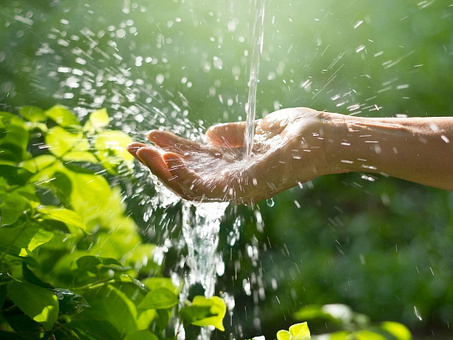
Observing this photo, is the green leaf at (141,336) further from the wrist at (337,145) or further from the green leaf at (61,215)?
the wrist at (337,145)

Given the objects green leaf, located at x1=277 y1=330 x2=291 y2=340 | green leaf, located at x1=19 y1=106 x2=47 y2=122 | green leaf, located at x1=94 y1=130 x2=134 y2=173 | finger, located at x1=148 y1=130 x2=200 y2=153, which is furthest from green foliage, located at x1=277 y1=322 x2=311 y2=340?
finger, located at x1=148 y1=130 x2=200 y2=153

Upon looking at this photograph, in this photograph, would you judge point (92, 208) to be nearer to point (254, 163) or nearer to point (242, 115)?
point (254, 163)

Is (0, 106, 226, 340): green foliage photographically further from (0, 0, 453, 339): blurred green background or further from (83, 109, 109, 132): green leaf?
(0, 0, 453, 339): blurred green background

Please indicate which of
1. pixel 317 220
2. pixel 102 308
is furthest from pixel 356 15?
pixel 102 308

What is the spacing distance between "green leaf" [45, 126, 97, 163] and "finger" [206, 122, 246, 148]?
484 millimetres

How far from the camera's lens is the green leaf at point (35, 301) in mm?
601

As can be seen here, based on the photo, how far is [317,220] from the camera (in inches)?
80.5

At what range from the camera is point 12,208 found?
719mm

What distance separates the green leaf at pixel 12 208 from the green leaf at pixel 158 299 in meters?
0.18

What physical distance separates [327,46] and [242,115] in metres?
0.38

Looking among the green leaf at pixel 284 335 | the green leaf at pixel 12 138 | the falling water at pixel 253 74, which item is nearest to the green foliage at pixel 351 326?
the green leaf at pixel 284 335

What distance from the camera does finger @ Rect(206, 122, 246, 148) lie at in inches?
53.8

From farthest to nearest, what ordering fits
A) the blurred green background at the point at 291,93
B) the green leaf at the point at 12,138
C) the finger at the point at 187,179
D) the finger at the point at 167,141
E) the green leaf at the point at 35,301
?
1. the blurred green background at the point at 291,93
2. the finger at the point at 167,141
3. the finger at the point at 187,179
4. the green leaf at the point at 12,138
5. the green leaf at the point at 35,301

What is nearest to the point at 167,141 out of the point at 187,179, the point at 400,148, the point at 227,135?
the point at 227,135
